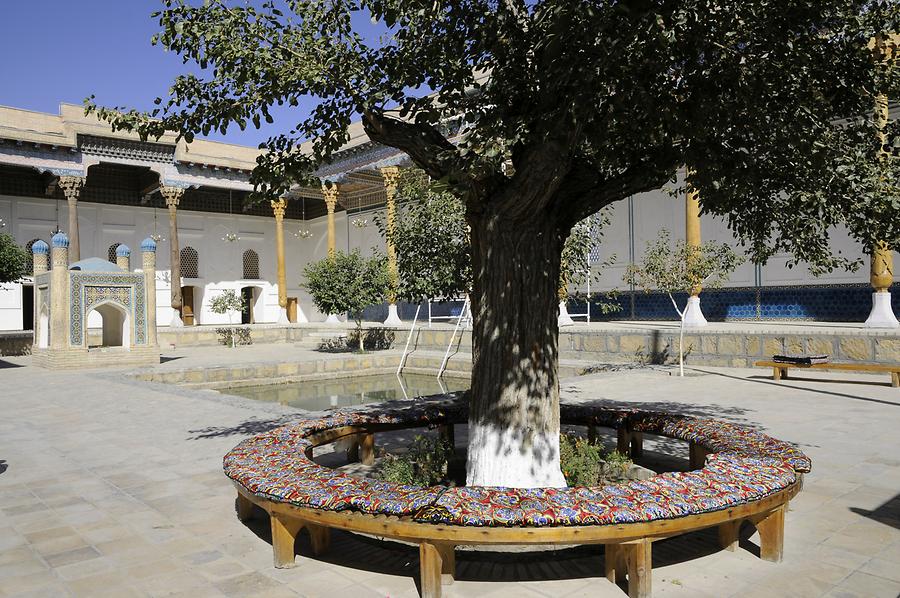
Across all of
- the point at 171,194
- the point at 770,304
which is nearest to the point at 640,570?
the point at 770,304

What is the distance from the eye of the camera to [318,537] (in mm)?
3393

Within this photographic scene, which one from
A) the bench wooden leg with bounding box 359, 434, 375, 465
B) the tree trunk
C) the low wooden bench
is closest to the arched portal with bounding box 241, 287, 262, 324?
the low wooden bench

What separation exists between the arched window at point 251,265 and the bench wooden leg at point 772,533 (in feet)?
97.9

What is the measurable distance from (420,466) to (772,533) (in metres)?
2.03

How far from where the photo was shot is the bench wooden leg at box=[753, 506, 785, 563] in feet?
10.5

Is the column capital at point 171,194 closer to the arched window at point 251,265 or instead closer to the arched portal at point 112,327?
the arched window at point 251,265

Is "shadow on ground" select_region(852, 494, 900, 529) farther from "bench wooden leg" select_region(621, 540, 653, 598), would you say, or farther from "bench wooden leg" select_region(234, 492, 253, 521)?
"bench wooden leg" select_region(234, 492, 253, 521)

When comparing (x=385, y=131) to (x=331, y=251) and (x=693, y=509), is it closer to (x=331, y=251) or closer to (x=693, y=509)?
(x=693, y=509)

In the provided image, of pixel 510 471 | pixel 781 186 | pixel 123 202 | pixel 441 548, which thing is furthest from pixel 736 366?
pixel 123 202

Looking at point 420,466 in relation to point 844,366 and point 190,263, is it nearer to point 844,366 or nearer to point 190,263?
point 844,366

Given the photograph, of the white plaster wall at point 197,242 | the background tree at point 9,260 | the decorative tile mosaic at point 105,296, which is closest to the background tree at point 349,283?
the decorative tile mosaic at point 105,296

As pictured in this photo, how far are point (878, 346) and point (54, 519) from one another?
35.6 ft

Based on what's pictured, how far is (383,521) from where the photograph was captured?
2.86m

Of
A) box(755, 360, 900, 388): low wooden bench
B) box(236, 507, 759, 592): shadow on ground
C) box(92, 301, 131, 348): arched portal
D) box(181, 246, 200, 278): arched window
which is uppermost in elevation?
box(181, 246, 200, 278): arched window
